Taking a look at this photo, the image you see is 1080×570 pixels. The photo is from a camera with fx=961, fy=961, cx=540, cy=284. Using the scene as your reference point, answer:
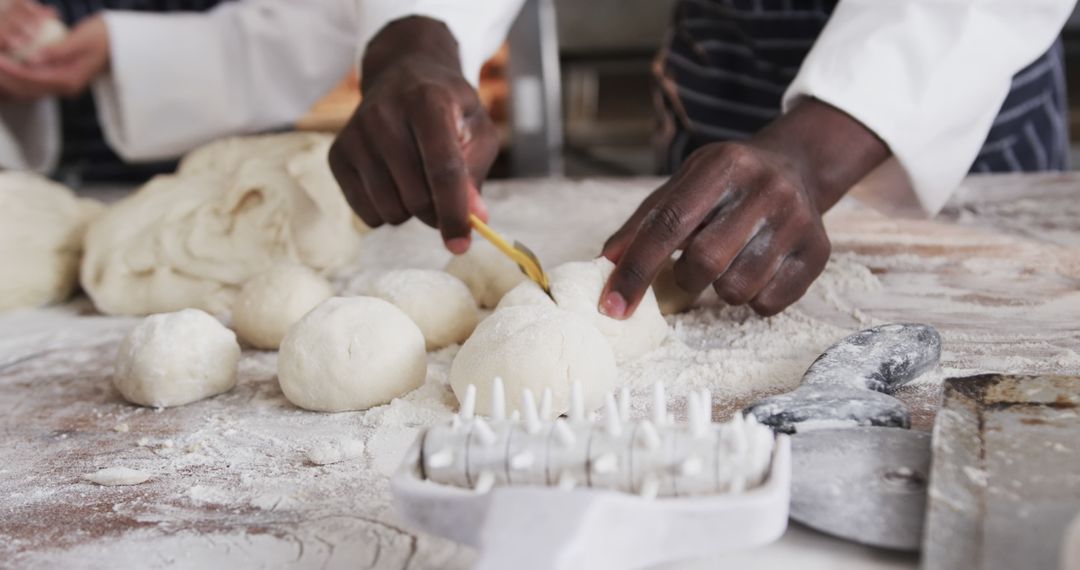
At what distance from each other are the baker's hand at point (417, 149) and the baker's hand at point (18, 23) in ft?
3.84

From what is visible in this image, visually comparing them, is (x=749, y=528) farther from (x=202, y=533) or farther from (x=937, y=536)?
(x=202, y=533)

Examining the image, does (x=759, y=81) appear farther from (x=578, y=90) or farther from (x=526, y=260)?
(x=578, y=90)

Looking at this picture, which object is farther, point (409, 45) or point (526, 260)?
point (409, 45)

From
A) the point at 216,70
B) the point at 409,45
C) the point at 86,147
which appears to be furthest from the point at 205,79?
the point at 409,45

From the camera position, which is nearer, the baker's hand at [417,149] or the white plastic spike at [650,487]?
the white plastic spike at [650,487]

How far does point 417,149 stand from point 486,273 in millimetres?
228

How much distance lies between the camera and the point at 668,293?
1468 mm

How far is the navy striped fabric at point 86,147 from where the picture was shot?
270 cm

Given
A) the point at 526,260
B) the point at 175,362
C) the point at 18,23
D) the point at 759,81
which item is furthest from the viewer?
the point at 18,23

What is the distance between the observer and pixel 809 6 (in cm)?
198

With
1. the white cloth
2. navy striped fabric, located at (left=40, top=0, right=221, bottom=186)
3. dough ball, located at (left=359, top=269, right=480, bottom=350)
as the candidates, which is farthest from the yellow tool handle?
navy striped fabric, located at (left=40, top=0, right=221, bottom=186)

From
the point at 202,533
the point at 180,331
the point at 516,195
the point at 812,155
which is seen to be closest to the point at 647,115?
the point at 516,195

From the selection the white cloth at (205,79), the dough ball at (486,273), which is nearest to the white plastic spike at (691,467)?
the dough ball at (486,273)

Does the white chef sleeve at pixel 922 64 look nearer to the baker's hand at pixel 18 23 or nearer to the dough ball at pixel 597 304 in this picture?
the dough ball at pixel 597 304
